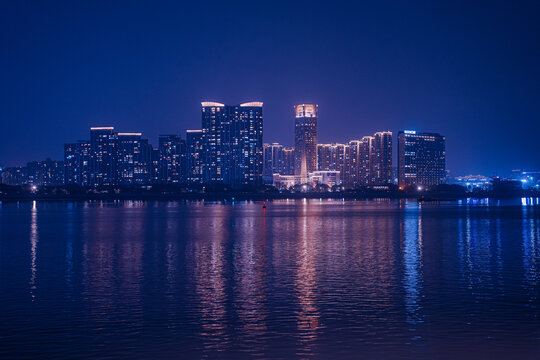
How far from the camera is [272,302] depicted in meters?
20.5

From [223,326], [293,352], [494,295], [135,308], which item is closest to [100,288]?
[135,308]

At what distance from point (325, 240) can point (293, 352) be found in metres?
29.7

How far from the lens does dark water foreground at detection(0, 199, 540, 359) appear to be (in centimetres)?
1495

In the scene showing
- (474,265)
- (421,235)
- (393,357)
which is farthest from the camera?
(421,235)

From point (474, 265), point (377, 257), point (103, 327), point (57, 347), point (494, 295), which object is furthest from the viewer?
point (377, 257)

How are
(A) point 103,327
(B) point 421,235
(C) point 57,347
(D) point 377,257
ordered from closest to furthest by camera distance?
1. (C) point 57,347
2. (A) point 103,327
3. (D) point 377,257
4. (B) point 421,235

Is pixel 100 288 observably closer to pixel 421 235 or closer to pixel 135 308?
pixel 135 308

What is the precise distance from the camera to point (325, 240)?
4384 centimetres

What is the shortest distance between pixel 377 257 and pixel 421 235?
16.3m

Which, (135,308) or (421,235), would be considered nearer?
(135,308)

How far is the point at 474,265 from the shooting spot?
1169 inches

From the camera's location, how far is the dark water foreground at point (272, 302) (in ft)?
49.1

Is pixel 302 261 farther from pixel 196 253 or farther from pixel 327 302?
pixel 327 302

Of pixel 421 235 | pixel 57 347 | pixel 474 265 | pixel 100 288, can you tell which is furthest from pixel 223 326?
pixel 421 235
